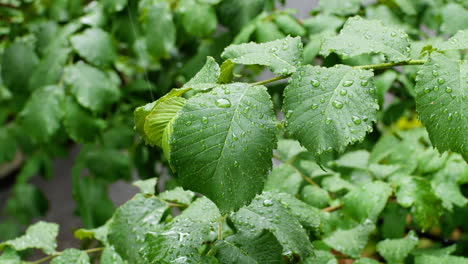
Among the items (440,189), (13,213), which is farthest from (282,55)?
(13,213)

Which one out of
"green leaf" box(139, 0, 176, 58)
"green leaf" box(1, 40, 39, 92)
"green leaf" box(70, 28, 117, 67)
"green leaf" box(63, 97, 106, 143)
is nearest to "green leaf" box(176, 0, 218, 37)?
"green leaf" box(139, 0, 176, 58)

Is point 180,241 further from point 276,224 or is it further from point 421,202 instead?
point 421,202

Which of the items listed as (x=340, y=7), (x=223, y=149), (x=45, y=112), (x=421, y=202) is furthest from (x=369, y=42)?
(x=45, y=112)

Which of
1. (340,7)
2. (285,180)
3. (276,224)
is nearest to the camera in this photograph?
(276,224)

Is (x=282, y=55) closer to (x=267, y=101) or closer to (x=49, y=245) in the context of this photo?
(x=267, y=101)

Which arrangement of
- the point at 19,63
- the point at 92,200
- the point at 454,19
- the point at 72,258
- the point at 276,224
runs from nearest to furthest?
the point at 276,224, the point at 72,258, the point at 454,19, the point at 19,63, the point at 92,200

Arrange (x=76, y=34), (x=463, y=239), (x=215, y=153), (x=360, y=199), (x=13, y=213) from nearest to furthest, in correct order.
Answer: (x=215, y=153)
(x=360, y=199)
(x=463, y=239)
(x=76, y=34)
(x=13, y=213)

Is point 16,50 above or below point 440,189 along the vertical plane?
above
